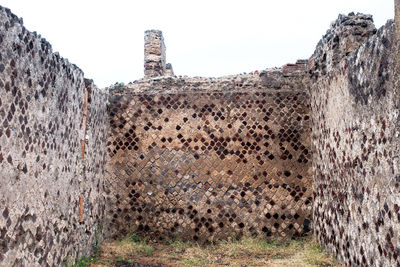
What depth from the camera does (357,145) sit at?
345cm

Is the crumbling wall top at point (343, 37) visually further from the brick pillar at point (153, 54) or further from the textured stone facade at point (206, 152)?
the brick pillar at point (153, 54)

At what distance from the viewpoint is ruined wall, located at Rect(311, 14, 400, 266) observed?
2797mm

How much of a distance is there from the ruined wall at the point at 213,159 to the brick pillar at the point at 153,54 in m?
2.46

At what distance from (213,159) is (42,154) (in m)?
2.44

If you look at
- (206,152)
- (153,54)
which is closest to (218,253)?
(206,152)

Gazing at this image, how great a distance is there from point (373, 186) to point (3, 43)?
3.04 metres

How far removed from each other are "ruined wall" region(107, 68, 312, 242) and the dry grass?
17 cm

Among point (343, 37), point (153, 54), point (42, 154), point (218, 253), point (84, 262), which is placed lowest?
point (218, 253)

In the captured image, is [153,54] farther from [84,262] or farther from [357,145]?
[357,145]

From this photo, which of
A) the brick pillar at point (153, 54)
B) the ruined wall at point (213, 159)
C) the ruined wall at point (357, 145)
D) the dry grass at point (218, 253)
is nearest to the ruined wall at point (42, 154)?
the dry grass at point (218, 253)

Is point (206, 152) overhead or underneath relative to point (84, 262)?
overhead

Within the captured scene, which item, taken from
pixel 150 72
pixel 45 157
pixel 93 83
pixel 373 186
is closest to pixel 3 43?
pixel 45 157

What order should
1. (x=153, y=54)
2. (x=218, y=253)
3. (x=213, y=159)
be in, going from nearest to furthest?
(x=218, y=253)
(x=213, y=159)
(x=153, y=54)

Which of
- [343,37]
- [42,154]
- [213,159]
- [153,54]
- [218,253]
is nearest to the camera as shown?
[42,154]
